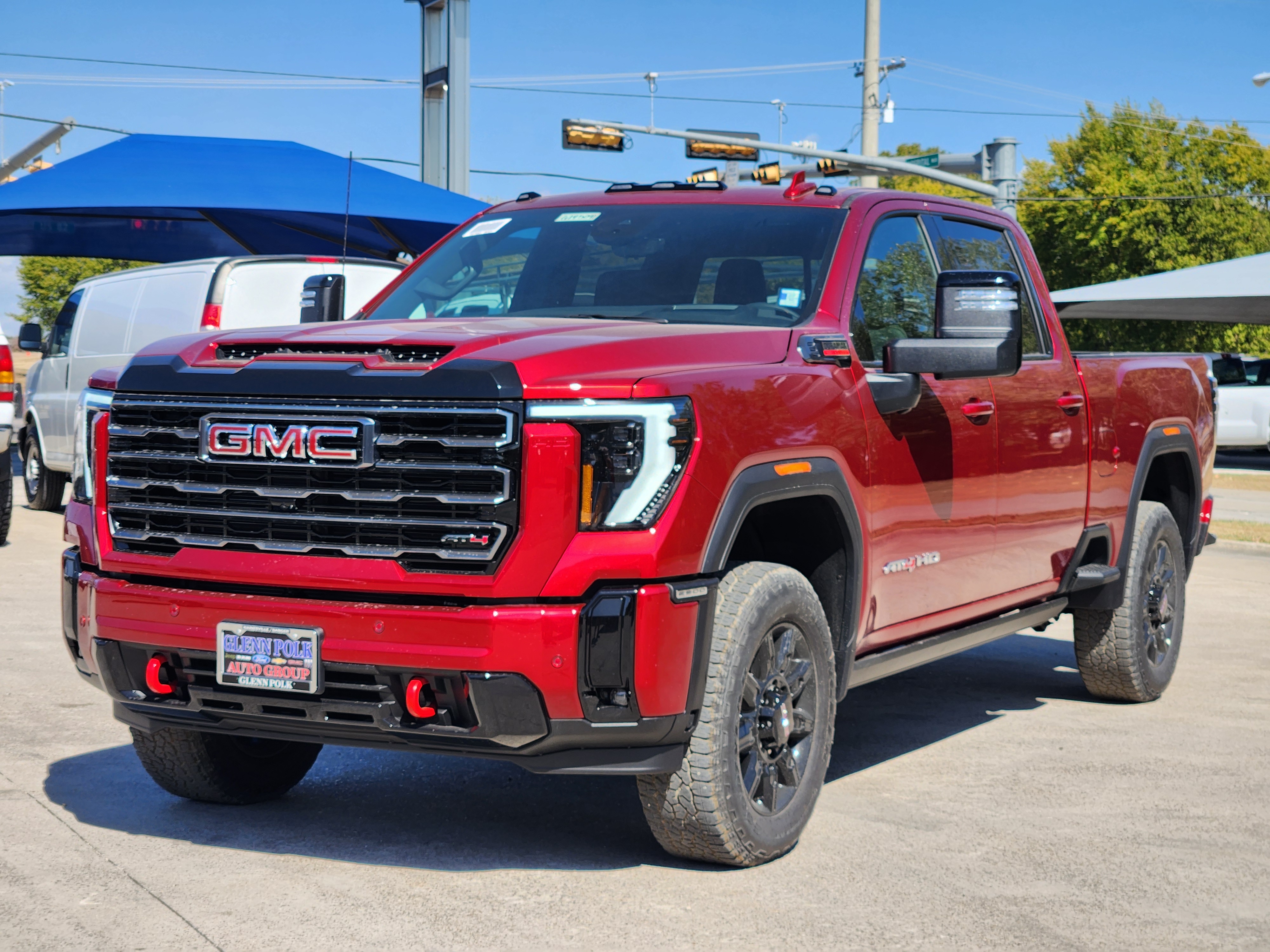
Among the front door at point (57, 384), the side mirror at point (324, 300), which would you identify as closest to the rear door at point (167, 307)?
the front door at point (57, 384)

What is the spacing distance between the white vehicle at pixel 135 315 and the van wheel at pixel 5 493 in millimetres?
1417

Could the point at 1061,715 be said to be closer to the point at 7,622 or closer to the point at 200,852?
the point at 200,852

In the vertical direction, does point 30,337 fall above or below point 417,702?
above

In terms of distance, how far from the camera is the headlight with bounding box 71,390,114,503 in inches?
175

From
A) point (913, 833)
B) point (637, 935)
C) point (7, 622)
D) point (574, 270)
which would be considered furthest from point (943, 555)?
point (7, 622)

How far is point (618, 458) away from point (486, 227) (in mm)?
2344

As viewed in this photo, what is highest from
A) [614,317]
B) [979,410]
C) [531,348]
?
[614,317]

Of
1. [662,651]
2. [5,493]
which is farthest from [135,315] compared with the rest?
[662,651]

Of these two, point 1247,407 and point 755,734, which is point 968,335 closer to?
point 755,734

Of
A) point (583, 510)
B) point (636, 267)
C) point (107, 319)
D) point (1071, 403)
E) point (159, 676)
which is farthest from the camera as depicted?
point (107, 319)

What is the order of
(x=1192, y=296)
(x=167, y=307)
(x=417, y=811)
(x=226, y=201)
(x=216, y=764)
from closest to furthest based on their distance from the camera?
(x=216, y=764) < (x=417, y=811) < (x=167, y=307) < (x=226, y=201) < (x=1192, y=296)

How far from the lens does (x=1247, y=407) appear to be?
90.4 feet

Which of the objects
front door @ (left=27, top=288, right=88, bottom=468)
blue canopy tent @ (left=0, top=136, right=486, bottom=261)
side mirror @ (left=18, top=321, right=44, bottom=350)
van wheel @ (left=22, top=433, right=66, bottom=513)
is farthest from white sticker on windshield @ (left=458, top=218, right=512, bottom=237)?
blue canopy tent @ (left=0, top=136, right=486, bottom=261)

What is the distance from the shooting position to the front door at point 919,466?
496 centimetres
